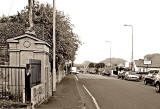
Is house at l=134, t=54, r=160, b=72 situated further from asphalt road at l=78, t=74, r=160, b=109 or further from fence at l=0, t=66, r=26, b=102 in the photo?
fence at l=0, t=66, r=26, b=102

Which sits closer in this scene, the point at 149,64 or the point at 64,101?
the point at 64,101

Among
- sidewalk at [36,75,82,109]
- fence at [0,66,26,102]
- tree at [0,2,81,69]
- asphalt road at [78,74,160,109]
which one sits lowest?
asphalt road at [78,74,160,109]

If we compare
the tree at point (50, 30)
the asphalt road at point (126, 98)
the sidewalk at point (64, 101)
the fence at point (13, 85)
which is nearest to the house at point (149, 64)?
the tree at point (50, 30)

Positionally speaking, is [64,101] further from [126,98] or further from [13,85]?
[126,98]

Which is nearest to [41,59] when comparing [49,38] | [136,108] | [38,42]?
[38,42]

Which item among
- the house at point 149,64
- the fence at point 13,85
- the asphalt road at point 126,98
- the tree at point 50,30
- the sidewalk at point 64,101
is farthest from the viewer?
the house at point 149,64

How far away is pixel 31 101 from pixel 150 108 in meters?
5.43

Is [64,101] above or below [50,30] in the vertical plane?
below

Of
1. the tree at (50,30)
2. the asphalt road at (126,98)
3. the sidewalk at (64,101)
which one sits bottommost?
the asphalt road at (126,98)

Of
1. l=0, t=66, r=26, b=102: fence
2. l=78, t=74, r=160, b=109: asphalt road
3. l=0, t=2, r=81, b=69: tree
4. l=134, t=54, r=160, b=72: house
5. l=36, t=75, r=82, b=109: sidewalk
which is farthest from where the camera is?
l=134, t=54, r=160, b=72: house

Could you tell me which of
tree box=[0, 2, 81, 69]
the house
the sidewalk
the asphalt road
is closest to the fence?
the sidewalk

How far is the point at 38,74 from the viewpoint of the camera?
14516 millimetres

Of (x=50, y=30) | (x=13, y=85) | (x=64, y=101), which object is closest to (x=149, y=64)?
(x=50, y=30)

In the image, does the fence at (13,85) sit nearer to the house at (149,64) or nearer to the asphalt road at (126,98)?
the asphalt road at (126,98)
